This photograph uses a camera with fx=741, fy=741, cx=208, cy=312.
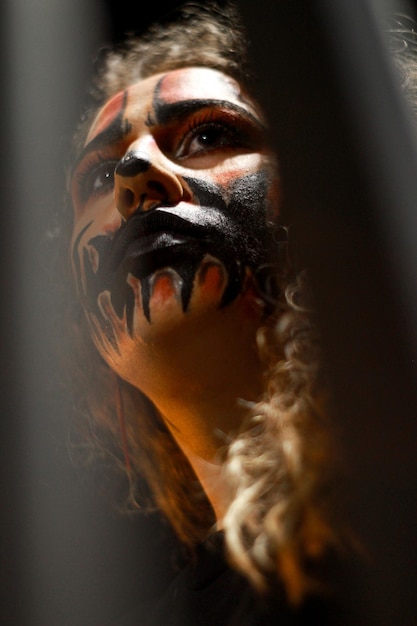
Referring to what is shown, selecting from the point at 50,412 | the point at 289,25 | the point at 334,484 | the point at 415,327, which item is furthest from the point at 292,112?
the point at 50,412

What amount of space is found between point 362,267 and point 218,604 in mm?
535

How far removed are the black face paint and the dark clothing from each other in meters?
0.36

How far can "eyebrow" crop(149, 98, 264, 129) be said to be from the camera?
1.10 meters

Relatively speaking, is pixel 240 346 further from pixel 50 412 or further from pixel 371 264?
pixel 50 412

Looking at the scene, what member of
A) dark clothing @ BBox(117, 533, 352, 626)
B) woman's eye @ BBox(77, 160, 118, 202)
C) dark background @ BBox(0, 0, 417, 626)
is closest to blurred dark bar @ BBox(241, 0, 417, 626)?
dark clothing @ BBox(117, 533, 352, 626)

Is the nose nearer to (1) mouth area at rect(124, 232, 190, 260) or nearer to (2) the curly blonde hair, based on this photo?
(1) mouth area at rect(124, 232, 190, 260)

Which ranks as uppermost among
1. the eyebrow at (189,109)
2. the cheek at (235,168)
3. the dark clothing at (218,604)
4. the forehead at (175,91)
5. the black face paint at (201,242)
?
the forehead at (175,91)

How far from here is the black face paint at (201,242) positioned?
3.30ft

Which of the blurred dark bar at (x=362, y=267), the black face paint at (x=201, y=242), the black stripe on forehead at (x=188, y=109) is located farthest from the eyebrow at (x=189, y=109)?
the blurred dark bar at (x=362, y=267)

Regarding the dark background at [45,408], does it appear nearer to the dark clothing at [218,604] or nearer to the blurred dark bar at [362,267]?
the dark clothing at [218,604]

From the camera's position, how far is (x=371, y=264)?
2.29ft

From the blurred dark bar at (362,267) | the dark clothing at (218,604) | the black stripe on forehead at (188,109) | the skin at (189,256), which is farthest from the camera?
the black stripe on forehead at (188,109)

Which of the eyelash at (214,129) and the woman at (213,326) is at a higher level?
the eyelash at (214,129)

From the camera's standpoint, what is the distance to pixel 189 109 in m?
1.10
